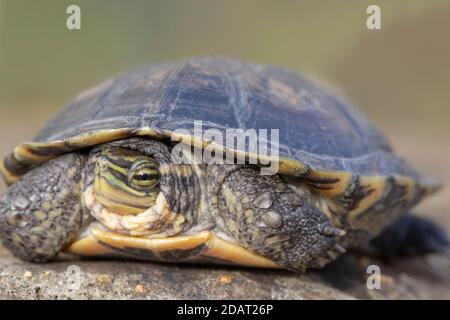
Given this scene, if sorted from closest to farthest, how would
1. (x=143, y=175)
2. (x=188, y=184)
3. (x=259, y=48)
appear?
(x=143, y=175) → (x=188, y=184) → (x=259, y=48)

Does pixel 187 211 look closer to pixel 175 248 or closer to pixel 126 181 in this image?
pixel 175 248

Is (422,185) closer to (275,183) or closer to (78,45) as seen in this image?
(275,183)

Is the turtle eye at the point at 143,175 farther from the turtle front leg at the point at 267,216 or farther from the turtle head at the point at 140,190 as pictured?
the turtle front leg at the point at 267,216

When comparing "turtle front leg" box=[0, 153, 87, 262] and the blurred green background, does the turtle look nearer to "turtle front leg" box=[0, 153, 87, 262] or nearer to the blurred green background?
"turtle front leg" box=[0, 153, 87, 262]

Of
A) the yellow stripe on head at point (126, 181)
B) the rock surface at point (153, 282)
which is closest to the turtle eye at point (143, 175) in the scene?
the yellow stripe on head at point (126, 181)

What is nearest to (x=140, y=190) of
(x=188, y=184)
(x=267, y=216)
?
(x=188, y=184)
